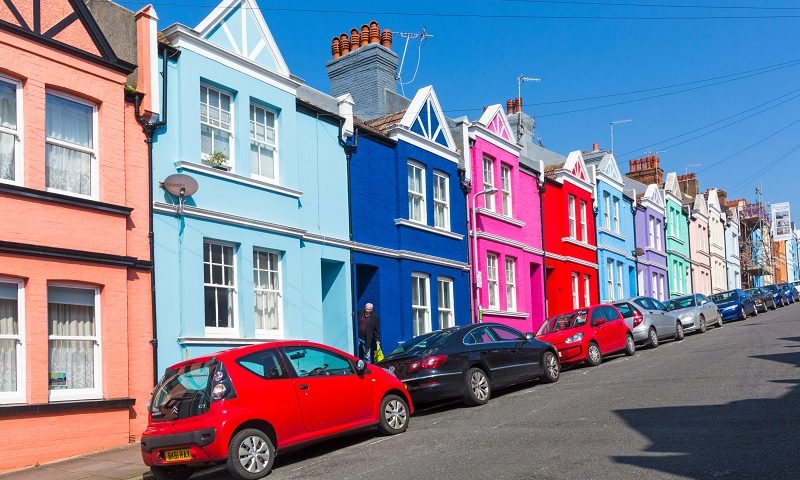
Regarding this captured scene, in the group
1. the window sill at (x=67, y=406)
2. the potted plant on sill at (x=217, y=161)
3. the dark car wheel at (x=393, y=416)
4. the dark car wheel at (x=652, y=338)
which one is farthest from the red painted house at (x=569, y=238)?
the window sill at (x=67, y=406)

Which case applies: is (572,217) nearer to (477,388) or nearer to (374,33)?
(374,33)

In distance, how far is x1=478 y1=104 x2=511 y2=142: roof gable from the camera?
26973 millimetres

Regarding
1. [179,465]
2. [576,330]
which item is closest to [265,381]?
[179,465]

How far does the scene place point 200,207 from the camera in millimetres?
15773

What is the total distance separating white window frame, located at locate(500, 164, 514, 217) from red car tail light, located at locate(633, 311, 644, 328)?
5.38 m

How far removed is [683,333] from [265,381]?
71.3 ft

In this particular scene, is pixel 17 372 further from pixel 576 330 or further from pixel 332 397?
pixel 576 330

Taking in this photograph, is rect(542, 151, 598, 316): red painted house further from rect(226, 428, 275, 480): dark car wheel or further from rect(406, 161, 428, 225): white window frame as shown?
rect(226, 428, 275, 480): dark car wheel

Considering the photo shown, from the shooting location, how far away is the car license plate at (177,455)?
9.92 metres

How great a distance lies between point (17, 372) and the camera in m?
12.3

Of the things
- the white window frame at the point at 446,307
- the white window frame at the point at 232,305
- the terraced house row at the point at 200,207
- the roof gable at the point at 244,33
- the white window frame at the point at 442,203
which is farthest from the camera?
the white window frame at the point at 442,203

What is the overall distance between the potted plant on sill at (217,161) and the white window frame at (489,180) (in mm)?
11764

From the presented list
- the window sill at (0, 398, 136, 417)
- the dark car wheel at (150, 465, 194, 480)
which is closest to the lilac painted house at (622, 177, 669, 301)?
the window sill at (0, 398, 136, 417)

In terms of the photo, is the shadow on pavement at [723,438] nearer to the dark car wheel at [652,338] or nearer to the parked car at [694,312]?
the dark car wheel at [652,338]
